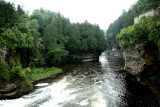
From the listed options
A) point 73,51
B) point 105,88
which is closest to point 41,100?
point 105,88

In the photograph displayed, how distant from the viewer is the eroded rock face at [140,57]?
48.1 feet

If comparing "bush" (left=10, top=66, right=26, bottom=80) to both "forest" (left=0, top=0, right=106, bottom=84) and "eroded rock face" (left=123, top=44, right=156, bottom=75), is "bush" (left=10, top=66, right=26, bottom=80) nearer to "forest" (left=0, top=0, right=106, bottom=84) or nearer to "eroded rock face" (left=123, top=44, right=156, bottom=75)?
"forest" (left=0, top=0, right=106, bottom=84)

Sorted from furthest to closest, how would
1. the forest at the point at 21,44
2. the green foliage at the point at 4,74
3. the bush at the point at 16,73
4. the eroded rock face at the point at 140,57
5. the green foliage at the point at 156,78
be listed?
1. the forest at the point at 21,44
2. the bush at the point at 16,73
3. the eroded rock face at the point at 140,57
4. the green foliage at the point at 4,74
5. the green foliage at the point at 156,78

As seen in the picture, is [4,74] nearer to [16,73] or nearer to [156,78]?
[16,73]

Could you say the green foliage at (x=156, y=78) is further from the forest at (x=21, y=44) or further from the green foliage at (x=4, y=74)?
the green foliage at (x=4, y=74)

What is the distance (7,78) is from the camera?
14.4 m

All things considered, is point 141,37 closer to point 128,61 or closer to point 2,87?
point 128,61

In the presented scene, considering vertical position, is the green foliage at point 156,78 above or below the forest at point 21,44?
below

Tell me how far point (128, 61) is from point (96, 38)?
42.1 m

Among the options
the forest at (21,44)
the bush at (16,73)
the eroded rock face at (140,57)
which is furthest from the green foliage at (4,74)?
the eroded rock face at (140,57)

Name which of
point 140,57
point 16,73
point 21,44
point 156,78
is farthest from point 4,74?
point 156,78

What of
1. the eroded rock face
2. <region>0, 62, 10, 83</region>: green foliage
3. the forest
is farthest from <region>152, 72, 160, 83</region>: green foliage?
<region>0, 62, 10, 83</region>: green foliage

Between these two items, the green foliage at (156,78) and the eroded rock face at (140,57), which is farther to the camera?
the eroded rock face at (140,57)

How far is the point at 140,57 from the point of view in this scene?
50.2 feet
